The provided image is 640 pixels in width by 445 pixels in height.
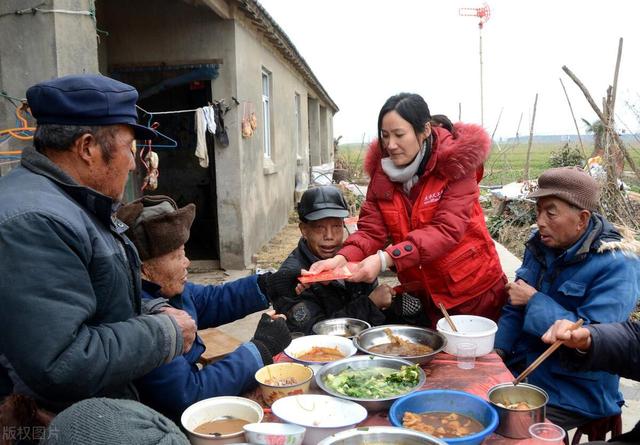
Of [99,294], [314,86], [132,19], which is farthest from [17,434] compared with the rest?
[314,86]

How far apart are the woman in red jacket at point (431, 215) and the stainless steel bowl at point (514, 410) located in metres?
0.93

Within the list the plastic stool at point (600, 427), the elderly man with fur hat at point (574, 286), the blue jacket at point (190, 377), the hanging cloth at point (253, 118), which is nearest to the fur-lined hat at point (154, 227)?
the blue jacket at point (190, 377)

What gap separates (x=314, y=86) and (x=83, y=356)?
1752 centimetres

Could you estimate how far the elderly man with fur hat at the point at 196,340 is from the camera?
199 cm

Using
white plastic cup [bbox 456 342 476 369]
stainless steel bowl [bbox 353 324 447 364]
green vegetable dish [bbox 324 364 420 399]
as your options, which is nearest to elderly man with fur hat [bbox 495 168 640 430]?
white plastic cup [bbox 456 342 476 369]

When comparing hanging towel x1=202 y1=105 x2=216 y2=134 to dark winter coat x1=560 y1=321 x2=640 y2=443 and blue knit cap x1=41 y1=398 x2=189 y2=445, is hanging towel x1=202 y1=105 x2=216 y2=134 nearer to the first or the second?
dark winter coat x1=560 y1=321 x2=640 y2=443

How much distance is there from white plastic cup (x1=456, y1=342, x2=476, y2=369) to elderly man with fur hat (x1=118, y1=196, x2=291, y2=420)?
31.2 inches

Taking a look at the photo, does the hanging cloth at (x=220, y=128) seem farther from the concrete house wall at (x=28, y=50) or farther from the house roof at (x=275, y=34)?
the concrete house wall at (x=28, y=50)

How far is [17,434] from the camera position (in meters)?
1.53

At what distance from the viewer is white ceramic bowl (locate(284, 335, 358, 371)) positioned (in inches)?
98.5

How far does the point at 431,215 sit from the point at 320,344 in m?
0.99

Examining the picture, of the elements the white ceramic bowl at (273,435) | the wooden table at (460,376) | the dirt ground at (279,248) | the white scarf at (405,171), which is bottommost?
the dirt ground at (279,248)

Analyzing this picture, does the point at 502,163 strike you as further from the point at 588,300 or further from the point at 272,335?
the point at 272,335

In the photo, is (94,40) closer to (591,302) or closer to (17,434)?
(17,434)
